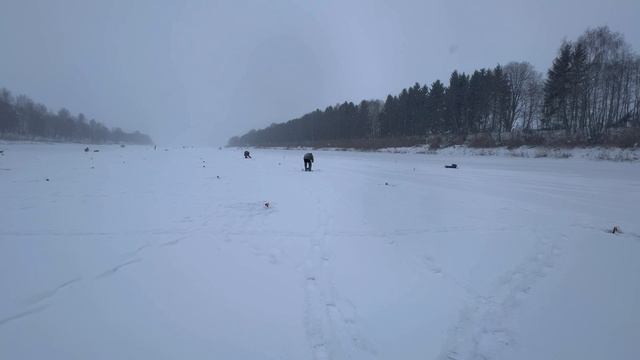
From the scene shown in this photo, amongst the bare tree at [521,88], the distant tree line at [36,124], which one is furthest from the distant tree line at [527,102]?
the distant tree line at [36,124]

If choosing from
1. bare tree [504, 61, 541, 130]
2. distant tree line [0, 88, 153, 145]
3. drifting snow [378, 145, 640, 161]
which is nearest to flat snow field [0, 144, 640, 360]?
drifting snow [378, 145, 640, 161]

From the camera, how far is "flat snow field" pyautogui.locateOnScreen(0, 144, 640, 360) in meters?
3.06

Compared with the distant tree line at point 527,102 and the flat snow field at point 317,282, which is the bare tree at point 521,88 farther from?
the flat snow field at point 317,282

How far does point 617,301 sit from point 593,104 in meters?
44.7

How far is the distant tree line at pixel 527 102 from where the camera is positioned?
34.5 m

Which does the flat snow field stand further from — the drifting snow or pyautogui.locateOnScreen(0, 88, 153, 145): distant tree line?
pyautogui.locateOnScreen(0, 88, 153, 145): distant tree line

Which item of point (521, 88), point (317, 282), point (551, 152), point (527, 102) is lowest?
point (317, 282)

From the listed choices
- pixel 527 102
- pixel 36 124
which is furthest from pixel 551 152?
pixel 36 124

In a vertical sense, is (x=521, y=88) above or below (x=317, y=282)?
above

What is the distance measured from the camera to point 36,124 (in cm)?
9431

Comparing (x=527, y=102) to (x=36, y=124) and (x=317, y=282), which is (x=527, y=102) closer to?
(x=317, y=282)

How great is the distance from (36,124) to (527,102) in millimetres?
137928

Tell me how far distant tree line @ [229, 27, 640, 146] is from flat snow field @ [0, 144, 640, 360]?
33700 millimetres

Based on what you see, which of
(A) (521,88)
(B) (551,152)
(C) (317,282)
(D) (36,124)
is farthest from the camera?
(D) (36,124)
